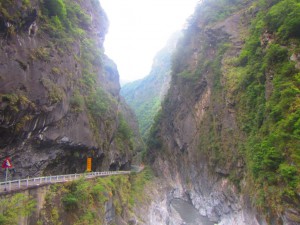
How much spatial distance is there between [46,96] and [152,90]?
11129 centimetres

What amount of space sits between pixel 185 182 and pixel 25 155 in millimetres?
28235

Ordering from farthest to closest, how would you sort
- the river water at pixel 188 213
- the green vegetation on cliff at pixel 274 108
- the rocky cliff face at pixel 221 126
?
the river water at pixel 188 213 → the rocky cliff face at pixel 221 126 → the green vegetation on cliff at pixel 274 108

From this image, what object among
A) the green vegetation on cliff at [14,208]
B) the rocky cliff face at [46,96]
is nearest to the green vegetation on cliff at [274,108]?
the green vegetation on cliff at [14,208]

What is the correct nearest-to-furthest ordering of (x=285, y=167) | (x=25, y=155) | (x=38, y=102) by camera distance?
(x=285, y=167) < (x=38, y=102) < (x=25, y=155)

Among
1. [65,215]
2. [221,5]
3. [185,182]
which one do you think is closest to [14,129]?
[65,215]

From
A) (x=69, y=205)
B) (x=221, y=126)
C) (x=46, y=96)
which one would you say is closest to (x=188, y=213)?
(x=221, y=126)

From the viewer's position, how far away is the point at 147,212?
3572cm

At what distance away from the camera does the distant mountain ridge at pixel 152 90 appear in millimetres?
108650

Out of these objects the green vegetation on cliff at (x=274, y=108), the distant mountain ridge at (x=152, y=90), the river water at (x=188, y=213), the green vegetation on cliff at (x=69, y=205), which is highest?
the distant mountain ridge at (x=152, y=90)

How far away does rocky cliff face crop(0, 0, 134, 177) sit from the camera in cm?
1581

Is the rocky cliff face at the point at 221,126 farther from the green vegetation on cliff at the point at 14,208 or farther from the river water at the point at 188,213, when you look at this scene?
the green vegetation on cliff at the point at 14,208

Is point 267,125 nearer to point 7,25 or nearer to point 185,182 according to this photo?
point 7,25

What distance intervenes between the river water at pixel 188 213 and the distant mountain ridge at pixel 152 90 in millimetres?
47913

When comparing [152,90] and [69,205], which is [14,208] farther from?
[152,90]
